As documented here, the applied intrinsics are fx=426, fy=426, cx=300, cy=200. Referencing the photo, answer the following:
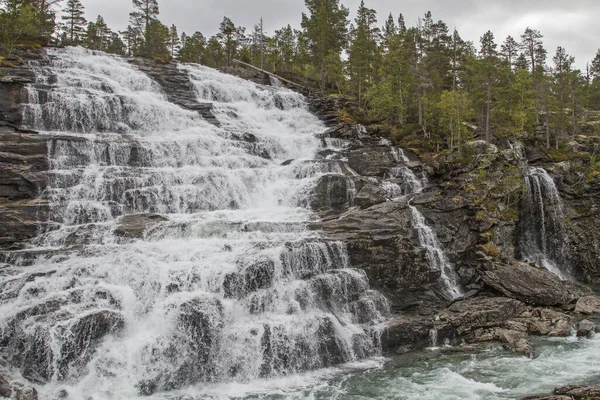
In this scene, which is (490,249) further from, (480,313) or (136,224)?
(136,224)

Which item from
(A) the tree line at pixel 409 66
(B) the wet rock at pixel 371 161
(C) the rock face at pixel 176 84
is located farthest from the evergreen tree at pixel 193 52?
(B) the wet rock at pixel 371 161

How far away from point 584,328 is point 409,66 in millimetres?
37280

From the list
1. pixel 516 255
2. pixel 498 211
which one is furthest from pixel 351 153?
pixel 516 255

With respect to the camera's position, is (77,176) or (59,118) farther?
(59,118)

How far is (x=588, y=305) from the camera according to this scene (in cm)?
2220

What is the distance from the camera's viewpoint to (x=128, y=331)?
53.2 feet

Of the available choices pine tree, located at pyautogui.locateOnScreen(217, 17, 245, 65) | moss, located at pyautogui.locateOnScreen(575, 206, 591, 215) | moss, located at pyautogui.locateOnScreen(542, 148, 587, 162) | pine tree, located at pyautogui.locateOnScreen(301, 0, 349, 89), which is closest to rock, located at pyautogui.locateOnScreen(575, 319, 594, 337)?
moss, located at pyautogui.locateOnScreen(575, 206, 591, 215)

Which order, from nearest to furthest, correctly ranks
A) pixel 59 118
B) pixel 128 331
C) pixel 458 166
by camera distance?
pixel 128 331, pixel 59 118, pixel 458 166

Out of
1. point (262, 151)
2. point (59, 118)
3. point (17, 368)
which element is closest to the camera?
point (17, 368)

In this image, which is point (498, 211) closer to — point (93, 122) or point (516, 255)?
point (516, 255)

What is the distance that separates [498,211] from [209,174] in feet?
63.9

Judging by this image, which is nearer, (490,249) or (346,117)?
(490,249)

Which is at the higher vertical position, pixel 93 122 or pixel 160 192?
pixel 93 122

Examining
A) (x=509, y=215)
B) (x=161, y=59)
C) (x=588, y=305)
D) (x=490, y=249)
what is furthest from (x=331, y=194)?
(x=161, y=59)
